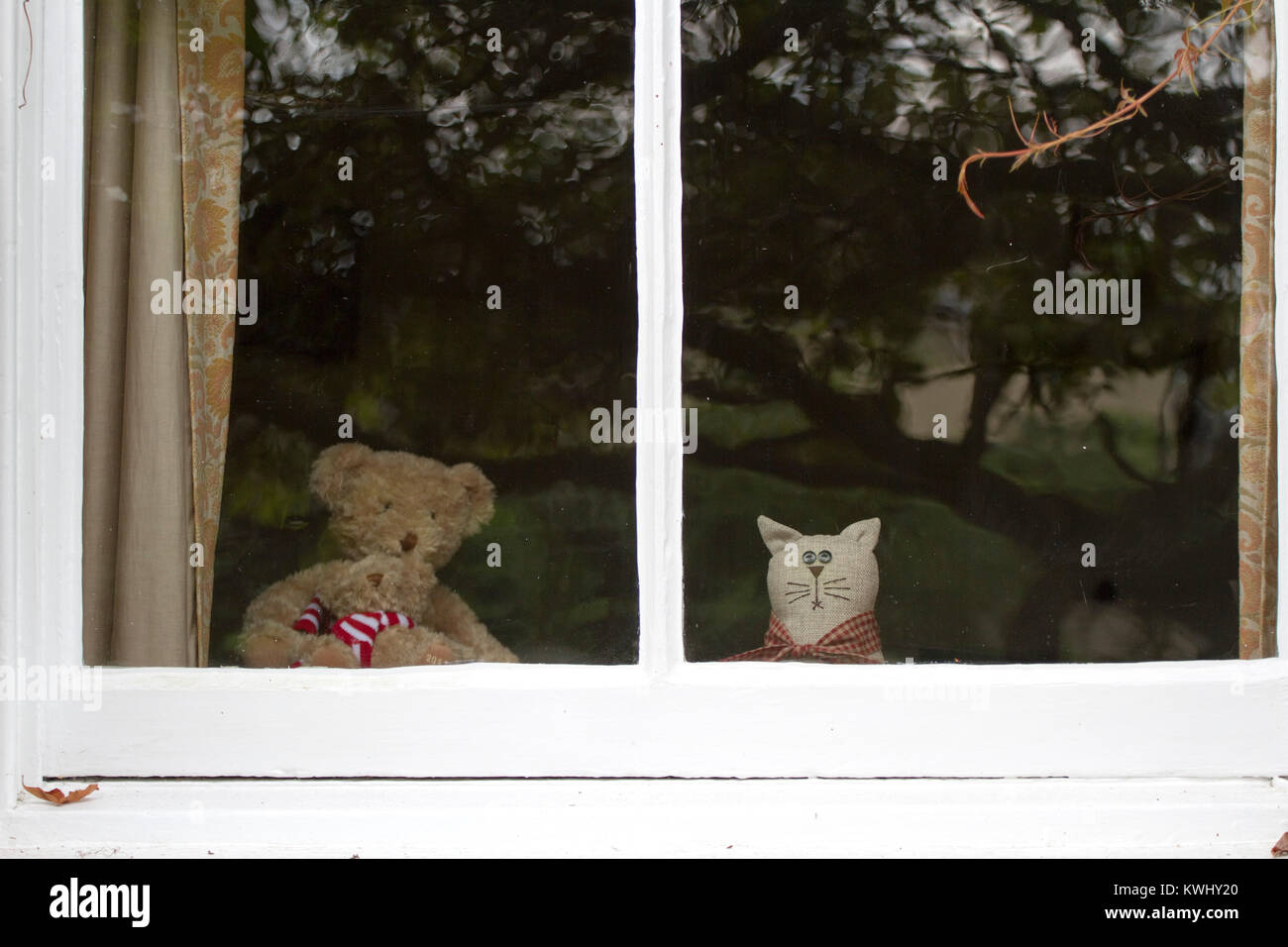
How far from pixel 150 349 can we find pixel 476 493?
796 millimetres

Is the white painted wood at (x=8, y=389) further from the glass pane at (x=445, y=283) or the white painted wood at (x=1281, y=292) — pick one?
the white painted wood at (x=1281, y=292)

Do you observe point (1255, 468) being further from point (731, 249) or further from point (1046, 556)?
point (731, 249)

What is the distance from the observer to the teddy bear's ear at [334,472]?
6.88 ft

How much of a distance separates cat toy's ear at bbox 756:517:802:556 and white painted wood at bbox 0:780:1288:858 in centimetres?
90

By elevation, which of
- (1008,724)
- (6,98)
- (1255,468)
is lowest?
(1008,724)

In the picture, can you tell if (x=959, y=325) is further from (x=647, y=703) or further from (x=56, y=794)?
(x=56, y=794)

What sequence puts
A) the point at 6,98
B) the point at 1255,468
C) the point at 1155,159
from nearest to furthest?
the point at 6,98 → the point at 1255,468 → the point at 1155,159

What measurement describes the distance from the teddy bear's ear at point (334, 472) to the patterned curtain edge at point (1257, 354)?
1.66 metres

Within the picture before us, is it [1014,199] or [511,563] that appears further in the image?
[1014,199]

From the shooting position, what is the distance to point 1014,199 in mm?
2303

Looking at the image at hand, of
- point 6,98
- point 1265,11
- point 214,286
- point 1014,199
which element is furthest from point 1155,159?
point 6,98

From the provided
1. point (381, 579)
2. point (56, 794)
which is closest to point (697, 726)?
point (56, 794)

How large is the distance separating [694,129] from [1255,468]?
124cm

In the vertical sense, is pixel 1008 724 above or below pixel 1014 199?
below
